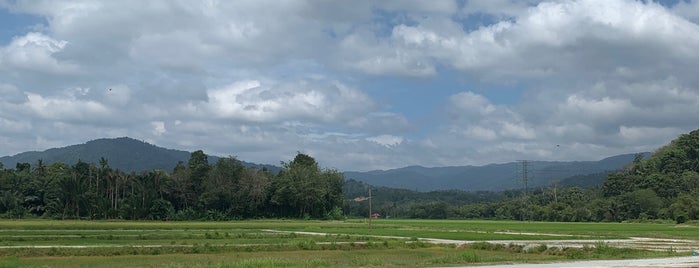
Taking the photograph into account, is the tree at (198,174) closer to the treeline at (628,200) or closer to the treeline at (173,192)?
the treeline at (173,192)

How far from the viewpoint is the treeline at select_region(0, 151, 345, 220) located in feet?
338

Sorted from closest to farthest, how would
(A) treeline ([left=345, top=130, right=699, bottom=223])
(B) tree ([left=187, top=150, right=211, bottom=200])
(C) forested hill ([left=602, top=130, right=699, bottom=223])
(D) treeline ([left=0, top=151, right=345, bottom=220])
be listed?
(D) treeline ([left=0, top=151, right=345, bottom=220]), (C) forested hill ([left=602, top=130, right=699, bottom=223]), (B) tree ([left=187, top=150, right=211, bottom=200]), (A) treeline ([left=345, top=130, right=699, bottom=223])

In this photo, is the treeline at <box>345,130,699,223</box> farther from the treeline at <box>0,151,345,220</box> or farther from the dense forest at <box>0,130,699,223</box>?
the treeline at <box>0,151,345,220</box>

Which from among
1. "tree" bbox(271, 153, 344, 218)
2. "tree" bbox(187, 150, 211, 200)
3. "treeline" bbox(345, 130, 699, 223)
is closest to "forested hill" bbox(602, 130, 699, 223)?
"treeline" bbox(345, 130, 699, 223)

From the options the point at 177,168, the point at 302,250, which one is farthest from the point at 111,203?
the point at 302,250

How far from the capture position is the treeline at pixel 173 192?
10309cm

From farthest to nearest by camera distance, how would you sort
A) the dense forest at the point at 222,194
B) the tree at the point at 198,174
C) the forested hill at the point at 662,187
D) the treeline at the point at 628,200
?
1. the treeline at the point at 628,200
2. the tree at the point at 198,174
3. the forested hill at the point at 662,187
4. the dense forest at the point at 222,194

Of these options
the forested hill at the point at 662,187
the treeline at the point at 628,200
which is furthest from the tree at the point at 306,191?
the forested hill at the point at 662,187

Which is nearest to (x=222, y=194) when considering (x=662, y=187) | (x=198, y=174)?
(x=198, y=174)

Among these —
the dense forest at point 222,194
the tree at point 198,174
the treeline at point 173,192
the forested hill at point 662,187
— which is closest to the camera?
the treeline at point 173,192

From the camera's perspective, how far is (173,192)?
113m

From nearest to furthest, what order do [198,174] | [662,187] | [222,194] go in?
[222,194]
[198,174]
[662,187]

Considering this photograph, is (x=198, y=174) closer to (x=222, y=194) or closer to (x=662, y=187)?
(x=222, y=194)

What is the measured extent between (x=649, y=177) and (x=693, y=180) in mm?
7794
